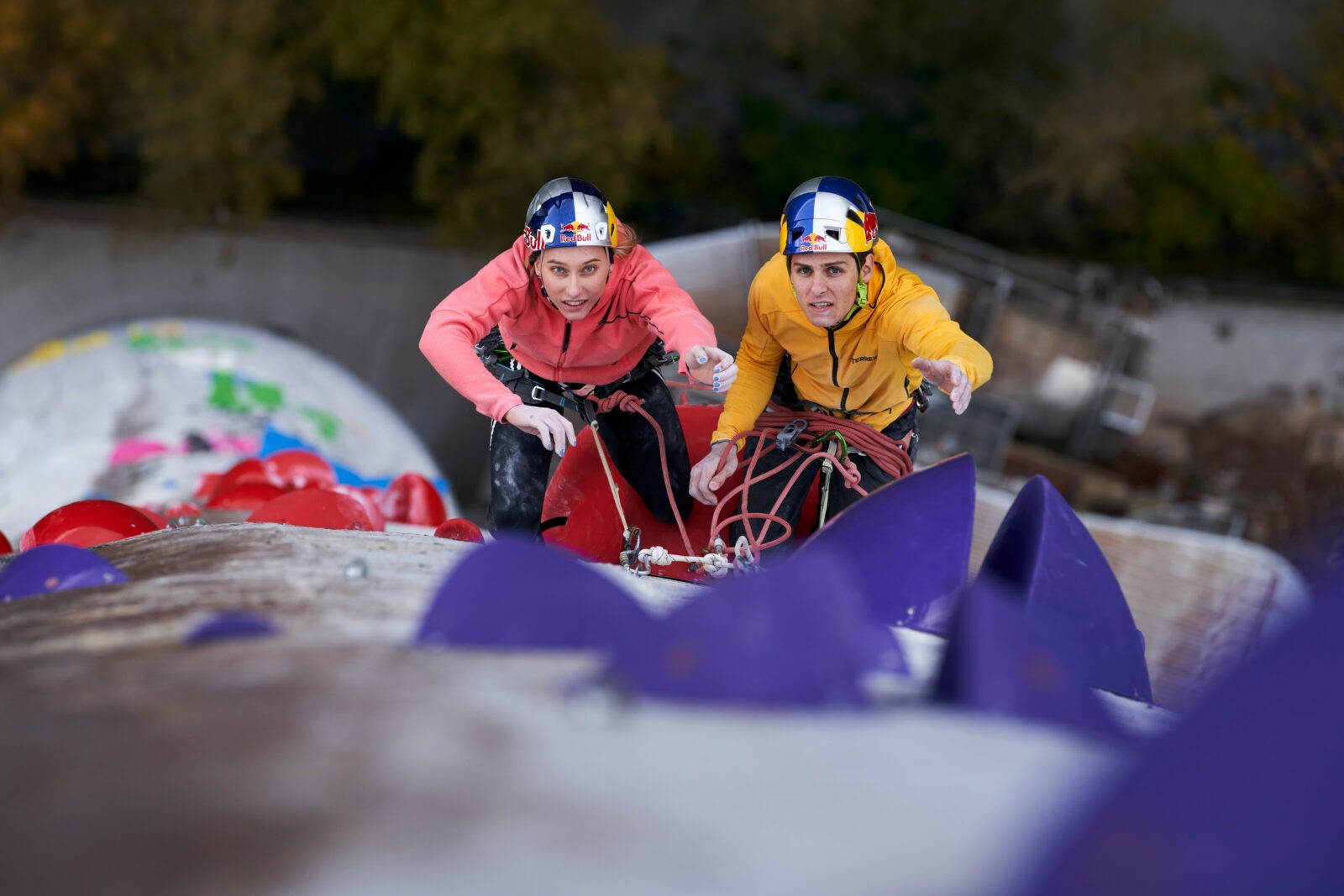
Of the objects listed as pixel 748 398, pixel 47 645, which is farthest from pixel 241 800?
pixel 748 398

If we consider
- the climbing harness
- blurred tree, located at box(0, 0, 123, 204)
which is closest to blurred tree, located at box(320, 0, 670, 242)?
blurred tree, located at box(0, 0, 123, 204)

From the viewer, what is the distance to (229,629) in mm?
1221

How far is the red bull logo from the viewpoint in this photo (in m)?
2.39

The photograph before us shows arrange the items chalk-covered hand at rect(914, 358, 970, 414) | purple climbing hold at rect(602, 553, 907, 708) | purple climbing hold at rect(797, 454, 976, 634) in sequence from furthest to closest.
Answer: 1. chalk-covered hand at rect(914, 358, 970, 414)
2. purple climbing hold at rect(797, 454, 976, 634)
3. purple climbing hold at rect(602, 553, 907, 708)

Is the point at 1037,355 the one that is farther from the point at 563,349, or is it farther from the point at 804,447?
the point at 563,349

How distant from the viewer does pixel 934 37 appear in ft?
39.4

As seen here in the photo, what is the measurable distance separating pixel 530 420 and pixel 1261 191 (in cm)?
1219

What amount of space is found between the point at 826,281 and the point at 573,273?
562 millimetres

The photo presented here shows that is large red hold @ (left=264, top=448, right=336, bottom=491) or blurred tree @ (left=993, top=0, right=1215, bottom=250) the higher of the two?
blurred tree @ (left=993, top=0, right=1215, bottom=250)

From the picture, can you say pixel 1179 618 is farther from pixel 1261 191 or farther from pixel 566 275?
pixel 1261 191

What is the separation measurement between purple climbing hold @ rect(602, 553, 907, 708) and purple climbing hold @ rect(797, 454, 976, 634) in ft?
2.39

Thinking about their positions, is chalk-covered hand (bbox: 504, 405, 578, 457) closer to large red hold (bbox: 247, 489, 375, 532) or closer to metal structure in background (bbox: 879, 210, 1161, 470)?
→ large red hold (bbox: 247, 489, 375, 532)

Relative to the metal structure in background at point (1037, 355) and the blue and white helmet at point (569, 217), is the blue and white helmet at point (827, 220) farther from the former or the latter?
the metal structure in background at point (1037, 355)

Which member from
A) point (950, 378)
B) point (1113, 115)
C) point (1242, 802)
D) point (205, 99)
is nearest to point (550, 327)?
point (950, 378)
